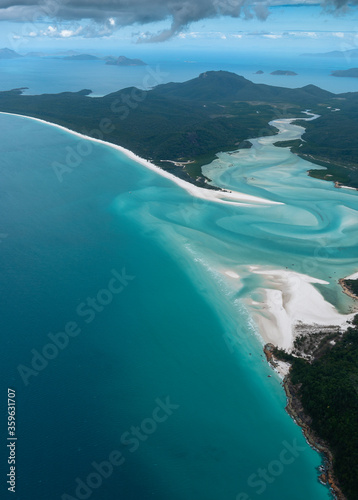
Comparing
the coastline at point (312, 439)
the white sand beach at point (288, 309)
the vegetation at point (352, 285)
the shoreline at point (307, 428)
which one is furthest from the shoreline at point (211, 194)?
the coastline at point (312, 439)

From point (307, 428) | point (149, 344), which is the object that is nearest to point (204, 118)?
point (149, 344)

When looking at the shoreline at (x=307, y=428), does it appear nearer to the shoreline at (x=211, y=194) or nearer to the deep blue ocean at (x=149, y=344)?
the deep blue ocean at (x=149, y=344)

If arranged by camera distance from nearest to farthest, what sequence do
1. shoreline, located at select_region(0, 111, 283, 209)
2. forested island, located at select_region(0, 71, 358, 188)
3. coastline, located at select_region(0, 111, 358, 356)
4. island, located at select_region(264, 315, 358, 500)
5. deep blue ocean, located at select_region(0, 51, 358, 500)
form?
1. island, located at select_region(264, 315, 358, 500)
2. deep blue ocean, located at select_region(0, 51, 358, 500)
3. coastline, located at select_region(0, 111, 358, 356)
4. shoreline, located at select_region(0, 111, 283, 209)
5. forested island, located at select_region(0, 71, 358, 188)

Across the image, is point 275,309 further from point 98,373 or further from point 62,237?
point 62,237

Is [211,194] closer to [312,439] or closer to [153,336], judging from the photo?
[153,336]

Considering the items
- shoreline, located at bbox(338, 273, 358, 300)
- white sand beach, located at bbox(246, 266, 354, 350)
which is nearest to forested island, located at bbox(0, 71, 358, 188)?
white sand beach, located at bbox(246, 266, 354, 350)

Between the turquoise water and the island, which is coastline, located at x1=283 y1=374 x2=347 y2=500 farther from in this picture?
the turquoise water
